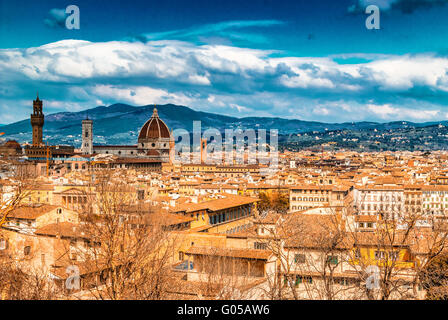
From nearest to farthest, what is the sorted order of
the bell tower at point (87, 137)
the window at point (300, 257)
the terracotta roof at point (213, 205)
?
1. the window at point (300, 257)
2. the terracotta roof at point (213, 205)
3. the bell tower at point (87, 137)

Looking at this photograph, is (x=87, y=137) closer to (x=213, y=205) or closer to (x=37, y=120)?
(x=37, y=120)

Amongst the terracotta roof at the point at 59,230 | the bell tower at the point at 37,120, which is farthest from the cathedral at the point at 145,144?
the terracotta roof at the point at 59,230

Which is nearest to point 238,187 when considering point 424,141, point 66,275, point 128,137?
point 66,275

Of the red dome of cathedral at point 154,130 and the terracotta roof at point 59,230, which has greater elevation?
the red dome of cathedral at point 154,130

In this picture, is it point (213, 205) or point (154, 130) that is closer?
point (213, 205)

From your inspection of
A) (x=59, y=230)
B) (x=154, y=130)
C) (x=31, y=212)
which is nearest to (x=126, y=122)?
(x=154, y=130)

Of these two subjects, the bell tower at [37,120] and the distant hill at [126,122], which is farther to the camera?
the distant hill at [126,122]

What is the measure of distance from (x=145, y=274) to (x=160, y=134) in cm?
7685

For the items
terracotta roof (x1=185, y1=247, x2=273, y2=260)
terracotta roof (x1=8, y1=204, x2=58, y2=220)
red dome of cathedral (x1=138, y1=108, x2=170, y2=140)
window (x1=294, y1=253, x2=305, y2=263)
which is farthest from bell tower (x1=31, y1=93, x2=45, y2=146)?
window (x1=294, y1=253, x2=305, y2=263)

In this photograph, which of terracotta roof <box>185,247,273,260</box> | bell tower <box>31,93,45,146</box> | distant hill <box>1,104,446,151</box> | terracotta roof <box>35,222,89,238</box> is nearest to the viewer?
terracotta roof <box>185,247,273,260</box>

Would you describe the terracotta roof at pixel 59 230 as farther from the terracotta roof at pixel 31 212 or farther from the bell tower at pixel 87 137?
the bell tower at pixel 87 137

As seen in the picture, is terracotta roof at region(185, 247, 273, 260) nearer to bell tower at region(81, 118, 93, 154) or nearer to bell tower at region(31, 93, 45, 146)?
bell tower at region(31, 93, 45, 146)

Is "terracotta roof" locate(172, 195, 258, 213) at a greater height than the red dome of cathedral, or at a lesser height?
lesser
